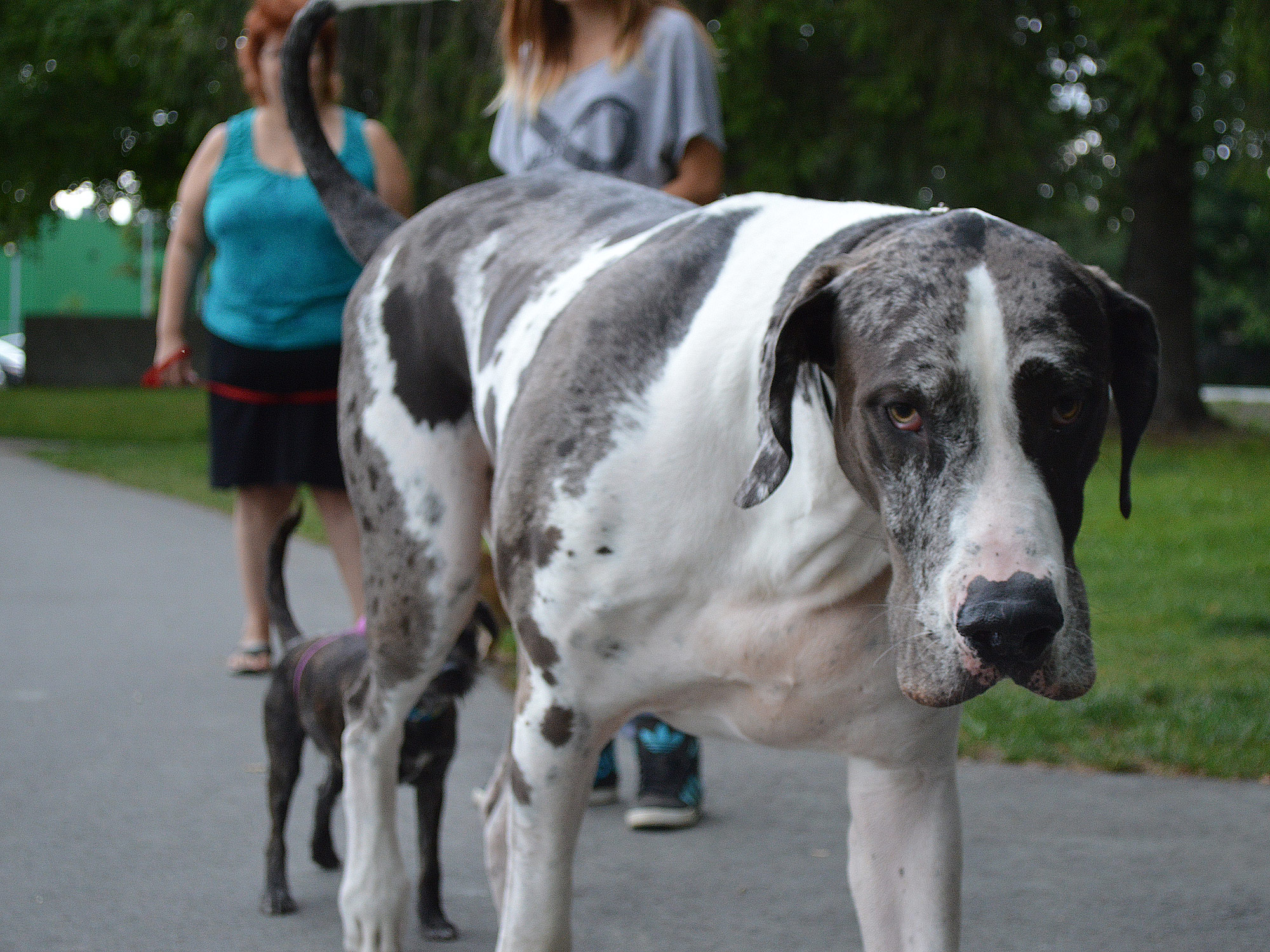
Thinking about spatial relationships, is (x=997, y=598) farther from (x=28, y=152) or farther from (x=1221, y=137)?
(x=28, y=152)

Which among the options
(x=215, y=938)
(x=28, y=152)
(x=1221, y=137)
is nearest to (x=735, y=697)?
(x=215, y=938)

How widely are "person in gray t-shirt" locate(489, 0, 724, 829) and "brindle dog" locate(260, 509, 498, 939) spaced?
1.56 feet

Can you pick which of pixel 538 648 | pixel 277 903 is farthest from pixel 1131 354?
pixel 277 903

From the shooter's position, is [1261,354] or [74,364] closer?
[74,364]

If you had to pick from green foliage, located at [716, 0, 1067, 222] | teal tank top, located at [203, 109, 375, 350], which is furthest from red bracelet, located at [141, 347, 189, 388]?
green foliage, located at [716, 0, 1067, 222]

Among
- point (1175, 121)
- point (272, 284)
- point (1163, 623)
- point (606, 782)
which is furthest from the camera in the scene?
point (1175, 121)

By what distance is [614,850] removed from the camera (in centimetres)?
356

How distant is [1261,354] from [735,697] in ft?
148

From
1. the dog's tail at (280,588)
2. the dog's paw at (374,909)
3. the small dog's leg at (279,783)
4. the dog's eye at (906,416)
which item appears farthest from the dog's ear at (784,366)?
the dog's tail at (280,588)

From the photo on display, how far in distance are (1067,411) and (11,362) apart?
4505cm

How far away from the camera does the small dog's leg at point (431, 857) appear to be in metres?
3.06

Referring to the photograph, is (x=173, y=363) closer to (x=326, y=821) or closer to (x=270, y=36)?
(x=270, y=36)

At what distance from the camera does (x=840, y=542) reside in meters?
2.04

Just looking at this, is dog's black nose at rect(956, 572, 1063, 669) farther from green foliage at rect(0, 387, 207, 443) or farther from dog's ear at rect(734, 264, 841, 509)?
green foliage at rect(0, 387, 207, 443)
